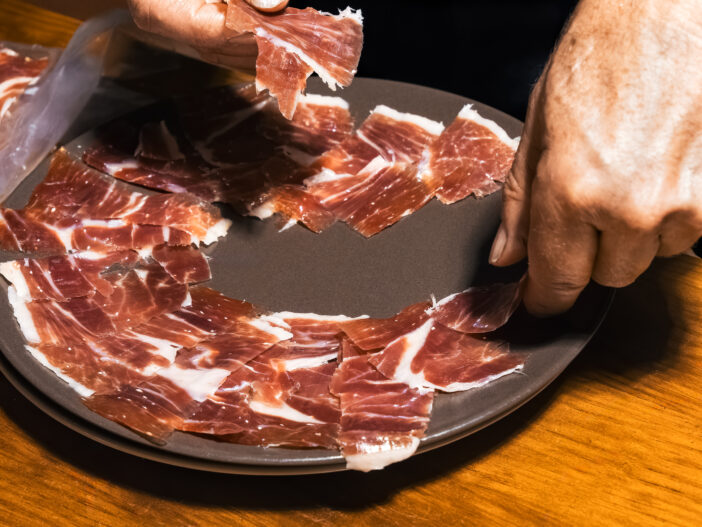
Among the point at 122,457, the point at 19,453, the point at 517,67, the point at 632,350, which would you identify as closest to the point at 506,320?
the point at 632,350

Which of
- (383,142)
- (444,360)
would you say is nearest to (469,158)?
(383,142)

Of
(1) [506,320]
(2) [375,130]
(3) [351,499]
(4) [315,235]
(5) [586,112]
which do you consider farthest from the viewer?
(2) [375,130]

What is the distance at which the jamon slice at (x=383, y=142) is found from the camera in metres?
1.95

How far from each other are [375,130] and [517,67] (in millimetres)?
573

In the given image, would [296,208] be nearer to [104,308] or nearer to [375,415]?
[104,308]

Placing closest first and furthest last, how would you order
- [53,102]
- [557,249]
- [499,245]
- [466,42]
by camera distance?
[557,249] < [499,245] < [53,102] < [466,42]

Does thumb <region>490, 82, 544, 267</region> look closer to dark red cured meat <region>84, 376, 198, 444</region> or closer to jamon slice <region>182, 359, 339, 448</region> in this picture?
jamon slice <region>182, 359, 339, 448</region>

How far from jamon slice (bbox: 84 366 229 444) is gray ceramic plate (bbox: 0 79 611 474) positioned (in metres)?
0.02

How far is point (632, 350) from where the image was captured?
1.58 m

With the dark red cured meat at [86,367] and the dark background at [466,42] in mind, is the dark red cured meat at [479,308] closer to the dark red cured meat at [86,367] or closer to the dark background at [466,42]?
the dark red cured meat at [86,367]

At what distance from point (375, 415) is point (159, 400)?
0.34 metres

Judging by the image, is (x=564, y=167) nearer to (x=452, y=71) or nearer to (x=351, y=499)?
(x=351, y=499)

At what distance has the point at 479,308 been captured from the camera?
1.53 meters

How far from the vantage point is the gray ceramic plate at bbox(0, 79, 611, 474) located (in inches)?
51.9
